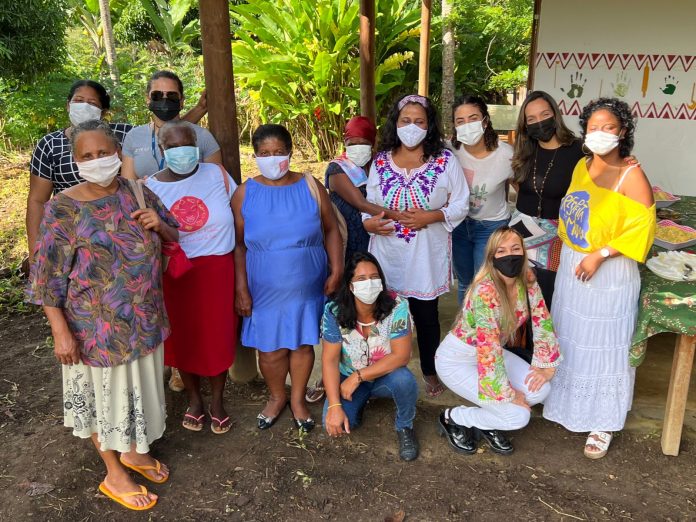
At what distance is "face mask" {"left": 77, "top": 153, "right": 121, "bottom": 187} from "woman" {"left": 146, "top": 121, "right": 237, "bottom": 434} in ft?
1.45

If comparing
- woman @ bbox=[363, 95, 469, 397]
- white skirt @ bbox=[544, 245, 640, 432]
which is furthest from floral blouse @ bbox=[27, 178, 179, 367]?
white skirt @ bbox=[544, 245, 640, 432]

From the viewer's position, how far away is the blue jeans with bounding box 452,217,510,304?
3455mm

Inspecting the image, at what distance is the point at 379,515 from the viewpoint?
2.57 metres

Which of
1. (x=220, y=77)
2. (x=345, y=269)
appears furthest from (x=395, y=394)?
(x=220, y=77)

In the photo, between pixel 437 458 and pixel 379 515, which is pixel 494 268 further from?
pixel 379 515

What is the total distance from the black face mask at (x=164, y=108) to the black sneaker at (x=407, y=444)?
6.88 ft

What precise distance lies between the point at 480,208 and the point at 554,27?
3.45m

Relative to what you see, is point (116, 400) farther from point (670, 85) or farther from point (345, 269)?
point (670, 85)

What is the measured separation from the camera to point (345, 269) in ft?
9.51

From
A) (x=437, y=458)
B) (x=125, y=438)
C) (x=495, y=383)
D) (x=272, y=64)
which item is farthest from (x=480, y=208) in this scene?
(x=272, y=64)

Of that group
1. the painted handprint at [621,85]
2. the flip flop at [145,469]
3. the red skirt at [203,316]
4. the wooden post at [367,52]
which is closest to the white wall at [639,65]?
the painted handprint at [621,85]

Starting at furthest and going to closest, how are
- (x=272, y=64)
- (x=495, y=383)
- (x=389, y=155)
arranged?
(x=272, y=64)
(x=389, y=155)
(x=495, y=383)

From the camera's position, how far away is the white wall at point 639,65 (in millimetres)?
5602

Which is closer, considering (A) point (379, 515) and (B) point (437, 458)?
(A) point (379, 515)
